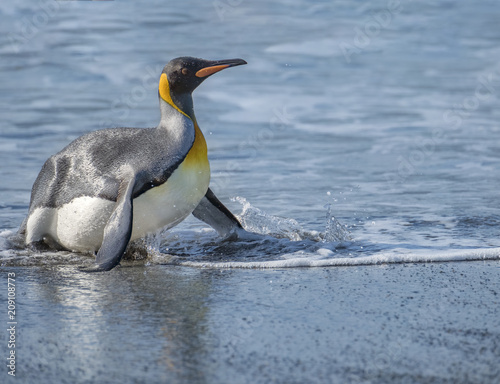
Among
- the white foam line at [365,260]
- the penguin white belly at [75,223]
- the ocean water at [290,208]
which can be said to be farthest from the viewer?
the penguin white belly at [75,223]

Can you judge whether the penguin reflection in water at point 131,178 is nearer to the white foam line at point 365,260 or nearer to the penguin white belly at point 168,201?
the penguin white belly at point 168,201

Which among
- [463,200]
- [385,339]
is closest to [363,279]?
[385,339]

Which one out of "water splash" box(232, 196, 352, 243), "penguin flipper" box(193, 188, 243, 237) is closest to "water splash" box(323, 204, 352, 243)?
"water splash" box(232, 196, 352, 243)

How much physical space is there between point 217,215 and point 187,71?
0.89 meters

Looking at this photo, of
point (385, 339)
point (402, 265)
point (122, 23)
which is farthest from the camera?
point (122, 23)

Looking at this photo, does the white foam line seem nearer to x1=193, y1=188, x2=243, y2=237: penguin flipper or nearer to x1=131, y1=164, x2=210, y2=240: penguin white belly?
x1=131, y1=164, x2=210, y2=240: penguin white belly

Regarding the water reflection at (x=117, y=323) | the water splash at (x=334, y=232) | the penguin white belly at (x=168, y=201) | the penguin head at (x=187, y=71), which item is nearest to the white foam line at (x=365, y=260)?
the water reflection at (x=117, y=323)

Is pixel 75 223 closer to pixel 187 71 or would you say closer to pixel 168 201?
pixel 168 201

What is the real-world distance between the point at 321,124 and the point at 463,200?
3.64m

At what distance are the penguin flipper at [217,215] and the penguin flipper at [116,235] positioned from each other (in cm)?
79

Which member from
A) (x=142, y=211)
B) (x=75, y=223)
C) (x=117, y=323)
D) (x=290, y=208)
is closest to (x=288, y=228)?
(x=290, y=208)

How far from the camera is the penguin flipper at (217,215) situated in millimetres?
4723

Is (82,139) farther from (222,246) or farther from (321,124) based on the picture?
(321,124)

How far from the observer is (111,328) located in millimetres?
2824
